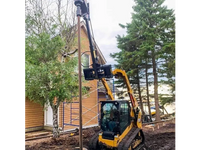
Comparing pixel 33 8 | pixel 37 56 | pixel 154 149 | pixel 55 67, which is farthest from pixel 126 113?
pixel 33 8

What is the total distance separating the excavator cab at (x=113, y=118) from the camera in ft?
9.32

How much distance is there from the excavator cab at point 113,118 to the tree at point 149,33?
3.42 metres

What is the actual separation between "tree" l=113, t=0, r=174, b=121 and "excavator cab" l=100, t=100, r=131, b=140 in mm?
3422

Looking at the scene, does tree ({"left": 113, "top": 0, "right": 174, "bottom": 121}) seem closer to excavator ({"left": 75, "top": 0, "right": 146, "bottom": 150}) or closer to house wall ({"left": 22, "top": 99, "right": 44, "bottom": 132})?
excavator ({"left": 75, "top": 0, "right": 146, "bottom": 150})

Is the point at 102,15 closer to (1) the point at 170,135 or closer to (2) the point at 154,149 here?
(2) the point at 154,149

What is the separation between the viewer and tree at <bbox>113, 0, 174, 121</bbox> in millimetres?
5854

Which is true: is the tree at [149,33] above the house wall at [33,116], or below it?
above

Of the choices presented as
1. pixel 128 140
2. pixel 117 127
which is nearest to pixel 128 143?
pixel 128 140

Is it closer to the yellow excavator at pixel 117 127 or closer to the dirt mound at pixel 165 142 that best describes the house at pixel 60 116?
the yellow excavator at pixel 117 127

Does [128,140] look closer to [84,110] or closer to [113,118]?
[113,118]

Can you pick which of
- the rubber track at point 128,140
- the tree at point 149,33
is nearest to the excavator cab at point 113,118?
the rubber track at point 128,140
